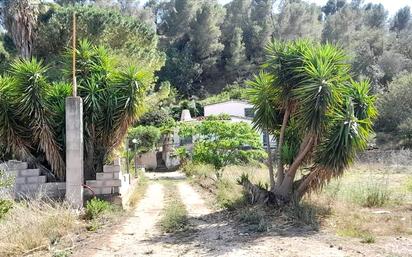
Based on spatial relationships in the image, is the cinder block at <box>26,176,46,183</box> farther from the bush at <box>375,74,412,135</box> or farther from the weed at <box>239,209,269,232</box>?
the bush at <box>375,74,412,135</box>

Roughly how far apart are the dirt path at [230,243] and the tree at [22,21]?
50.2 ft

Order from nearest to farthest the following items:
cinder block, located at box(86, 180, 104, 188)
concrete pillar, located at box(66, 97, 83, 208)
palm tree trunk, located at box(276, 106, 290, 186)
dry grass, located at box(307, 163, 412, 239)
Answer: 1. dry grass, located at box(307, 163, 412, 239)
2. concrete pillar, located at box(66, 97, 83, 208)
3. palm tree trunk, located at box(276, 106, 290, 186)
4. cinder block, located at box(86, 180, 104, 188)

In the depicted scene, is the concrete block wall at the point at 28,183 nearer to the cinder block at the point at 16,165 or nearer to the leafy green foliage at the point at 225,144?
the cinder block at the point at 16,165

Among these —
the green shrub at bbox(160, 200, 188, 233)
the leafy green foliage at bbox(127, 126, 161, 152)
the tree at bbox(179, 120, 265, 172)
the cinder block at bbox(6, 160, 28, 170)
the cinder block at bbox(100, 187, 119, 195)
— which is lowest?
the green shrub at bbox(160, 200, 188, 233)

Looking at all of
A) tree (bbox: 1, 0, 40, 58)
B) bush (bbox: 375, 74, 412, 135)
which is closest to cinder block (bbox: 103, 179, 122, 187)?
tree (bbox: 1, 0, 40, 58)

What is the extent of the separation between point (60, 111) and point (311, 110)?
256 inches

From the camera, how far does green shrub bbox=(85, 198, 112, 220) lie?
9.99m

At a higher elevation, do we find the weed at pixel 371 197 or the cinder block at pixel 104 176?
the cinder block at pixel 104 176

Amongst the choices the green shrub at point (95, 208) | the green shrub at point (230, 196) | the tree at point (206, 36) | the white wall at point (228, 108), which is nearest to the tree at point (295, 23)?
the tree at point (206, 36)

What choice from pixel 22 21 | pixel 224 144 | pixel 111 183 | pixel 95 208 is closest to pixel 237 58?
pixel 22 21

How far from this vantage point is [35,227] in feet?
26.2

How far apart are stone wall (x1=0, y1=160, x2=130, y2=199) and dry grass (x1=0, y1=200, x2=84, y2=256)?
1429 millimetres

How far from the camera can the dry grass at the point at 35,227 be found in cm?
726

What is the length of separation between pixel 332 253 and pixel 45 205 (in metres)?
5.77
